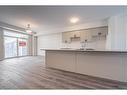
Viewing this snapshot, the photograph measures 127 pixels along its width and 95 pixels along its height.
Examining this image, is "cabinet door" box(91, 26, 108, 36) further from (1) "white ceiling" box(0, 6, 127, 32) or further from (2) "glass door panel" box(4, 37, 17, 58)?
(2) "glass door panel" box(4, 37, 17, 58)

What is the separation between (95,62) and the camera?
2.86 metres

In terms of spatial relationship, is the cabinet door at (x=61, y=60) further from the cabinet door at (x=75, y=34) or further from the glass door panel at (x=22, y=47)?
the glass door panel at (x=22, y=47)

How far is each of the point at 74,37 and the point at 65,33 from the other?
0.88 metres

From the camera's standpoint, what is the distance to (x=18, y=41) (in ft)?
26.7

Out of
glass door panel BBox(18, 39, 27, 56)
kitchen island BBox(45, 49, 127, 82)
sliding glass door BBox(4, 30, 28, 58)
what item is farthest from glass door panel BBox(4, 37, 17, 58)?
kitchen island BBox(45, 49, 127, 82)

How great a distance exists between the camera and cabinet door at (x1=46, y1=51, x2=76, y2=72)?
134 inches

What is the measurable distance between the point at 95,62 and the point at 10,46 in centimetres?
729

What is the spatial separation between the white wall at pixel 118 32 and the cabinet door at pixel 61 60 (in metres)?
2.52

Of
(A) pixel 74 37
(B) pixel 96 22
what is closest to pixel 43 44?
(A) pixel 74 37

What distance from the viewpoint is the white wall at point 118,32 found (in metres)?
4.20

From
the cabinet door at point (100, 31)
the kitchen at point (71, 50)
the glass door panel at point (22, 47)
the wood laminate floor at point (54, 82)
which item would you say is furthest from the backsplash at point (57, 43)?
the wood laminate floor at point (54, 82)

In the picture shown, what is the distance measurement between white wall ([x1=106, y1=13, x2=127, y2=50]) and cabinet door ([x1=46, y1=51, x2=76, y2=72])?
252 cm

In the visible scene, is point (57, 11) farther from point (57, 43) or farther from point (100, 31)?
point (57, 43)
